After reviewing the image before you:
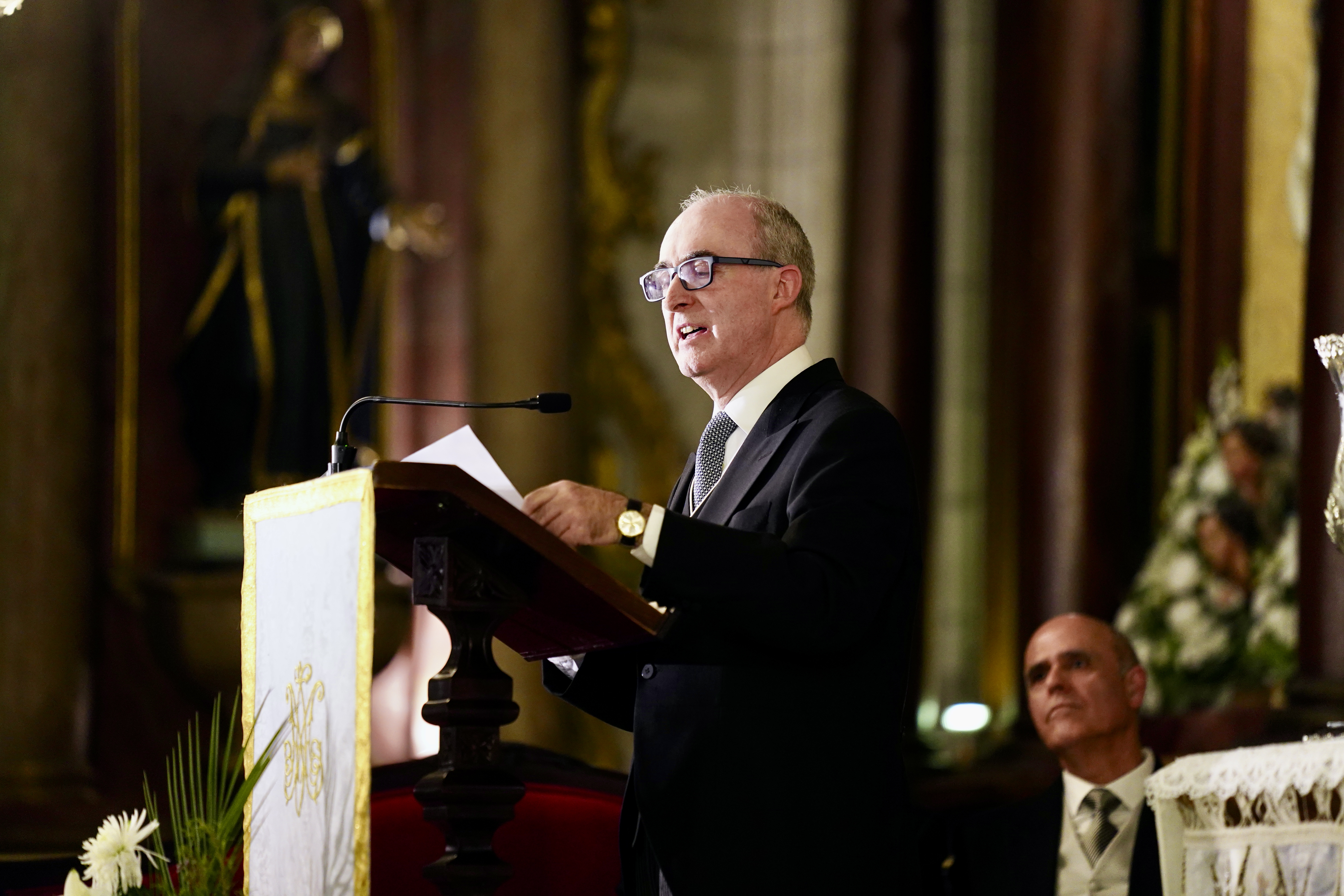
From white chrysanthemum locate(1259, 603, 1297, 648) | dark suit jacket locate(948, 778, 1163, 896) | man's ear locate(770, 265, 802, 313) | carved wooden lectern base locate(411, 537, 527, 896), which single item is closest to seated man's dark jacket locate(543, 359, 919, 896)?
carved wooden lectern base locate(411, 537, 527, 896)

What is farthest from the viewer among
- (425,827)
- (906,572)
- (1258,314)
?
(1258,314)

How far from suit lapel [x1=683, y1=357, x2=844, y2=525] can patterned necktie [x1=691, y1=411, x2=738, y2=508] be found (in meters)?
0.05

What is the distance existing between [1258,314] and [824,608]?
4793mm

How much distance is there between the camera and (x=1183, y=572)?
20.4 feet

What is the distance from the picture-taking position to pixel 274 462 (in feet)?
23.7

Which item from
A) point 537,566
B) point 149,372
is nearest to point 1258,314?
point 149,372

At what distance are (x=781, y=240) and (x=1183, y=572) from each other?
3.82 meters

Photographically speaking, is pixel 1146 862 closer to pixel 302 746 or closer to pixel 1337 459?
pixel 1337 459

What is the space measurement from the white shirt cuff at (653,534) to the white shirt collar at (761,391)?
54 cm

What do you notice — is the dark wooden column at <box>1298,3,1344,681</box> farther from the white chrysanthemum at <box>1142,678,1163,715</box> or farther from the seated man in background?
the white chrysanthemum at <box>1142,678,1163,715</box>

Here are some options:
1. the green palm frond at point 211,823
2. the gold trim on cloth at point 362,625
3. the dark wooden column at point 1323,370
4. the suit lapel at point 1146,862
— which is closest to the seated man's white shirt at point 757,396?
the gold trim on cloth at point 362,625

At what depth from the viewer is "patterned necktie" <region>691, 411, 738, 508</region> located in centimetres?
288

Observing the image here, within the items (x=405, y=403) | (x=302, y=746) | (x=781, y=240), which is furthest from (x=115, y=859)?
(x=781, y=240)

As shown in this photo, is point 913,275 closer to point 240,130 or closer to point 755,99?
point 755,99
